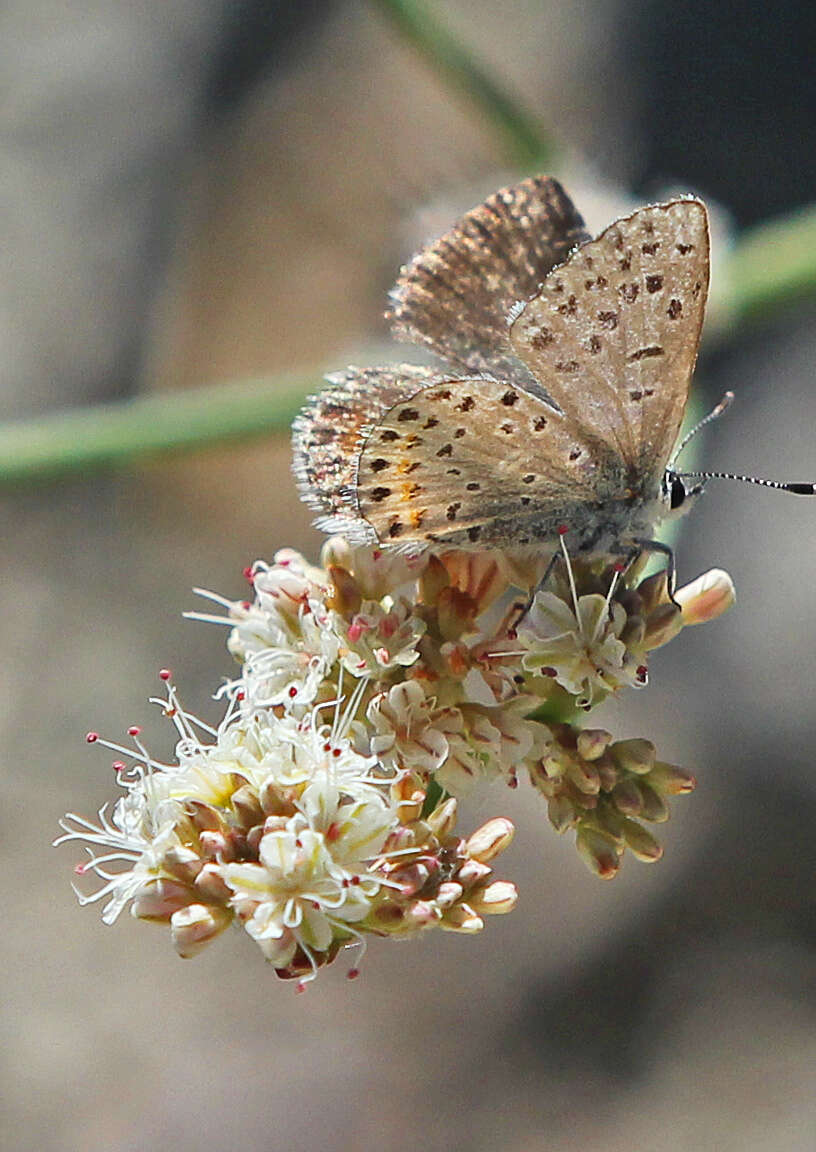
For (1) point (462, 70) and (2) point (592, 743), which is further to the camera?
(1) point (462, 70)

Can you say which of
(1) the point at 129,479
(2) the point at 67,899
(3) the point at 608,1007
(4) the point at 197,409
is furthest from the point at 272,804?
(1) the point at 129,479

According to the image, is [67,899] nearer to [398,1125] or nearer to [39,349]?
[398,1125]

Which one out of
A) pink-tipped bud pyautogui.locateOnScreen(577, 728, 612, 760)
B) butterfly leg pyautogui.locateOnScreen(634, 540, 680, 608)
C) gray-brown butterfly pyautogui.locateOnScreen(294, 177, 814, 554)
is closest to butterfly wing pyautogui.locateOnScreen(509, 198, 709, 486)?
gray-brown butterfly pyautogui.locateOnScreen(294, 177, 814, 554)

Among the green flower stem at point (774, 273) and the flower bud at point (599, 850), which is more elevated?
the green flower stem at point (774, 273)

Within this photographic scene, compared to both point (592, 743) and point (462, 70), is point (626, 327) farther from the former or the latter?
point (462, 70)

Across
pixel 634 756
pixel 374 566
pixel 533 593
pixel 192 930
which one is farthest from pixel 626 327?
pixel 192 930

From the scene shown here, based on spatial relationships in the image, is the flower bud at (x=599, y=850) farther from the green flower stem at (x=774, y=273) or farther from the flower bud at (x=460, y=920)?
the green flower stem at (x=774, y=273)

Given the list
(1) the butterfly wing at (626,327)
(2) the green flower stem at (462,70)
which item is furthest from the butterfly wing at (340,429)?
(2) the green flower stem at (462,70)
